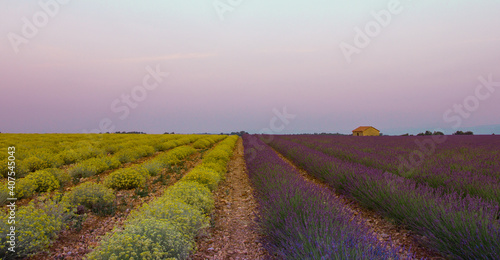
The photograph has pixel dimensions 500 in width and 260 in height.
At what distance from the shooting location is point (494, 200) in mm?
4289

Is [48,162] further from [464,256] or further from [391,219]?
[464,256]

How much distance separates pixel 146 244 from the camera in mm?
2996

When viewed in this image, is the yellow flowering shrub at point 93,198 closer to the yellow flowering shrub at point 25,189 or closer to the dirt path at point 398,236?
the yellow flowering shrub at point 25,189

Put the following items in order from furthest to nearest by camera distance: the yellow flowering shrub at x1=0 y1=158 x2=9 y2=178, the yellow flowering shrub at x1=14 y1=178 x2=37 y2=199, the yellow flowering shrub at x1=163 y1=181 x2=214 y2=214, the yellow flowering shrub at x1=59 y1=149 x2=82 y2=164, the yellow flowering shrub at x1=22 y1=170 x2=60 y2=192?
the yellow flowering shrub at x1=59 y1=149 x2=82 y2=164 → the yellow flowering shrub at x1=0 y1=158 x2=9 y2=178 → the yellow flowering shrub at x1=22 y1=170 x2=60 y2=192 → the yellow flowering shrub at x1=14 y1=178 x2=37 y2=199 → the yellow flowering shrub at x1=163 y1=181 x2=214 y2=214

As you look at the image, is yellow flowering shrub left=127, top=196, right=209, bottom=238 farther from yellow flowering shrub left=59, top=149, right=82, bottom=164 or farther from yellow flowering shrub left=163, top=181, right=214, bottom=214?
yellow flowering shrub left=59, top=149, right=82, bottom=164

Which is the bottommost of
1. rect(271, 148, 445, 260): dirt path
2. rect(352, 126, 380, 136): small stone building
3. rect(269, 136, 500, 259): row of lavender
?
rect(271, 148, 445, 260): dirt path

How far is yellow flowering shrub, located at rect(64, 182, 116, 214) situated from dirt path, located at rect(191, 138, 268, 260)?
7.96 ft

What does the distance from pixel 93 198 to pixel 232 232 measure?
3.24 meters

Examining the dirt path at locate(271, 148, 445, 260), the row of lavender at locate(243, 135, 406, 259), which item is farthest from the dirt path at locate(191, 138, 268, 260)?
the dirt path at locate(271, 148, 445, 260)

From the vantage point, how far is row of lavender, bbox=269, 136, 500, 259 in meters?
2.90

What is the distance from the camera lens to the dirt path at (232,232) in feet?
12.3

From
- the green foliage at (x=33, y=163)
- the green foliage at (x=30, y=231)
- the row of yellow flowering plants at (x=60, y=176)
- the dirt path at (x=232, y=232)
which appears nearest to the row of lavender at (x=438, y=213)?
Result: the dirt path at (x=232, y=232)

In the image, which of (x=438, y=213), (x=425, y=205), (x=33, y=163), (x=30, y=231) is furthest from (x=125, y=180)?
(x=438, y=213)

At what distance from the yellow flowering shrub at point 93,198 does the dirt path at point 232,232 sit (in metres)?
2.43
